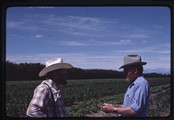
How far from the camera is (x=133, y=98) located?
363cm

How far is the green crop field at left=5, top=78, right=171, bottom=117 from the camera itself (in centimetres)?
364

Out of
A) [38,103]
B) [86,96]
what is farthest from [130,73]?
[38,103]

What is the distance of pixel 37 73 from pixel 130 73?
1.01 metres

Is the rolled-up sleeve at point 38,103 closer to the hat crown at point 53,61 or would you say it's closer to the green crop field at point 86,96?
the green crop field at point 86,96

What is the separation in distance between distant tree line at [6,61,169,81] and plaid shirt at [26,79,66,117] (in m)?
0.14

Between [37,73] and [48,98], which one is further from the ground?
[37,73]

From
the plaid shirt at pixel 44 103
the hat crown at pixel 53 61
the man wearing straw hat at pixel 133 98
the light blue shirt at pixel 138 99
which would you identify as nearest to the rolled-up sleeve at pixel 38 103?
the plaid shirt at pixel 44 103

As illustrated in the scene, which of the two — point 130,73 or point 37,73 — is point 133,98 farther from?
point 37,73

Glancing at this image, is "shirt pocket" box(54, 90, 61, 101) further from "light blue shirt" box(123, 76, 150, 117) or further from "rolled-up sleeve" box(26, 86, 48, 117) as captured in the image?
"light blue shirt" box(123, 76, 150, 117)

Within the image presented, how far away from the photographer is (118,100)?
366cm

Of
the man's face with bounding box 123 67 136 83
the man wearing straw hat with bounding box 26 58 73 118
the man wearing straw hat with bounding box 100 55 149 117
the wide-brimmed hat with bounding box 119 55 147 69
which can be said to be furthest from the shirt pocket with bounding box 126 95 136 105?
the man wearing straw hat with bounding box 26 58 73 118

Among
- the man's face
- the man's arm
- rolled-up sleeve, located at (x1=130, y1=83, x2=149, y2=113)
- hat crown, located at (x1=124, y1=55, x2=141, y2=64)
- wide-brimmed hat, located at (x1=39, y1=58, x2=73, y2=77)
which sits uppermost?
hat crown, located at (x1=124, y1=55, x2=141, y2=64)

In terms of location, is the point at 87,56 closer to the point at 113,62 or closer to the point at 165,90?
the point at 113,62

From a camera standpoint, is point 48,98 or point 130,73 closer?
point 48,98
